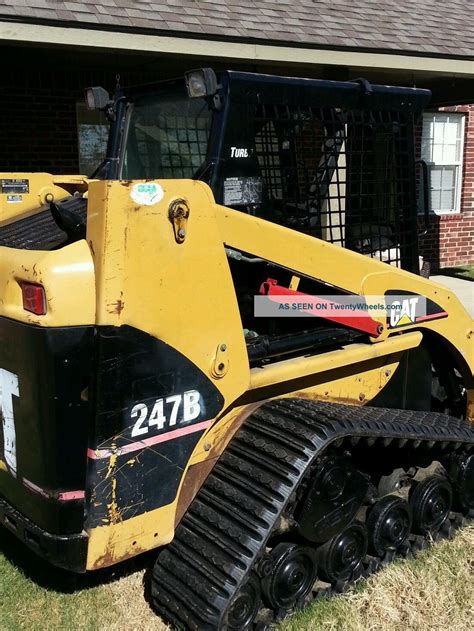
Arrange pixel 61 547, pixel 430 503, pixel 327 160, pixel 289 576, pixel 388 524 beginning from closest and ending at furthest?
1. pixel 61 547
2. pixel 289 576
3. pixel 327 160
4. pixel 388 524
5. pixel 430 503

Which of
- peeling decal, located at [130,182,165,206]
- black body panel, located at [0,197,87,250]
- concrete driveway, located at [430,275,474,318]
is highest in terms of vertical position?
peeling decal, located at [130,182,165,206]

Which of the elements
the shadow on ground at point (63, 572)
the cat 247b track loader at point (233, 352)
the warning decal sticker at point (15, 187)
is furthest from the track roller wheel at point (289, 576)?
the warning decal sticker at point (15, 187)

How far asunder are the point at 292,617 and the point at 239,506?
0.62 m

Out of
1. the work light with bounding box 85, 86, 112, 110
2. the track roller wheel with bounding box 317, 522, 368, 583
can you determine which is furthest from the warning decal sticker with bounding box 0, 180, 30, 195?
the track roller wheel with bounding box 317, 522, 368, 583

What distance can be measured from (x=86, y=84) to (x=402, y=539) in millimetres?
6086

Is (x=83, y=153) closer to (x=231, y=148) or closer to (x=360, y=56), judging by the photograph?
(x=360, y=56)

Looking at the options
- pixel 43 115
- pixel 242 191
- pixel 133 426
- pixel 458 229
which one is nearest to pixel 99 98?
pixel 242 191

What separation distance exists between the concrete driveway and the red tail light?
6408 millimetres

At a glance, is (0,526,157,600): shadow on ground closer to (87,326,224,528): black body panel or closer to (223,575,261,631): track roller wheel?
(223,575,261,631): track roller wheel

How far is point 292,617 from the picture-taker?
2707 mm

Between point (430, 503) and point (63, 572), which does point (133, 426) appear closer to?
point (63, 572)

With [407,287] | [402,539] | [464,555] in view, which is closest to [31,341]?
[407,287]

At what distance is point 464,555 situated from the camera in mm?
3225

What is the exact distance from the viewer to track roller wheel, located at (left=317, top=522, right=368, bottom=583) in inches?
111
